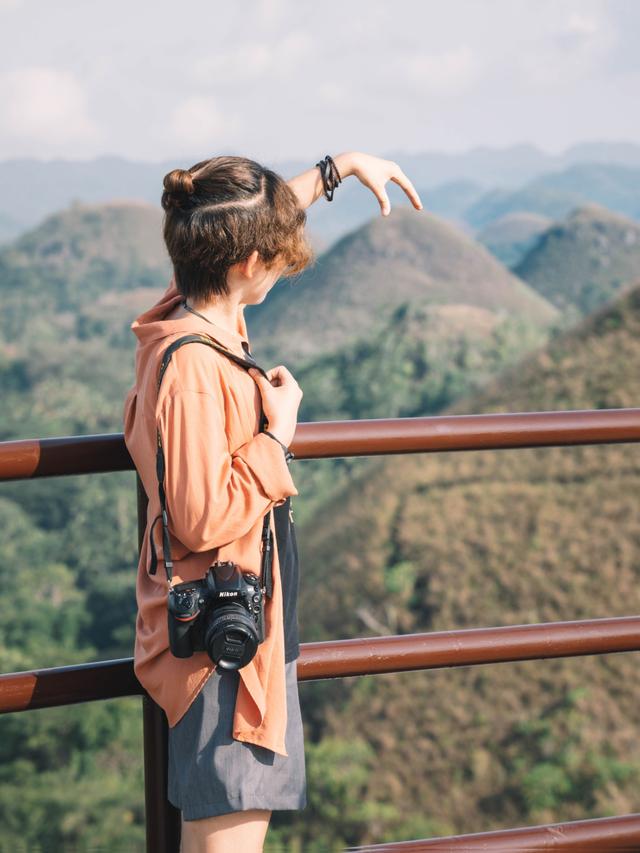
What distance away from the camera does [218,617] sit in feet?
4.38

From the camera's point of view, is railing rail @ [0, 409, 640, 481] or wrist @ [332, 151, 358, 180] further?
wrist @ [332, 151, 358, 180]

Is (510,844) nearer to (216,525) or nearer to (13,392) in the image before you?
(216,525)

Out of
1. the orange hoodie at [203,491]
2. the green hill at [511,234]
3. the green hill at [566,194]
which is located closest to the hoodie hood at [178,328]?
the orange hoodie at [203,491]

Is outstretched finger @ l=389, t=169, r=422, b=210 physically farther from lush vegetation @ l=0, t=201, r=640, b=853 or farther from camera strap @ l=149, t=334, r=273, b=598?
lush vegetation @ l=0, t=201, r=640, b=853

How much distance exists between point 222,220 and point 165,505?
0.39 m

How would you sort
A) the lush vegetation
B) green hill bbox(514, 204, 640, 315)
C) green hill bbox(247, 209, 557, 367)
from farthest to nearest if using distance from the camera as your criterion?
1. green hill bbox(514, 204, 640, 315)
2. green hill bbox(247, 209, 557, 367)
3. the lush vegetation

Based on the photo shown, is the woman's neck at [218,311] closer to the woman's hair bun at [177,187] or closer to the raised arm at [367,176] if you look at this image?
the woman's hair bun at [177,187]

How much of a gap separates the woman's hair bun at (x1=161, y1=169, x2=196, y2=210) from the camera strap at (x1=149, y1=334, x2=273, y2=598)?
0.20 m

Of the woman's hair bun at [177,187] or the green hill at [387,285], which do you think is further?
the green hill at [387,285]

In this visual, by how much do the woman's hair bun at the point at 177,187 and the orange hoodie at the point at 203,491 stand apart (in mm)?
156

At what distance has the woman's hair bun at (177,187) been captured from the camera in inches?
55.2

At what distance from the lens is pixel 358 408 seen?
34.9m

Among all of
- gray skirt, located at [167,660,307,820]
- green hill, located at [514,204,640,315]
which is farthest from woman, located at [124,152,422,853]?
green hill, located at [514,204,640,315]

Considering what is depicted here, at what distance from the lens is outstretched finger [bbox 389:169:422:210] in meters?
1.84
